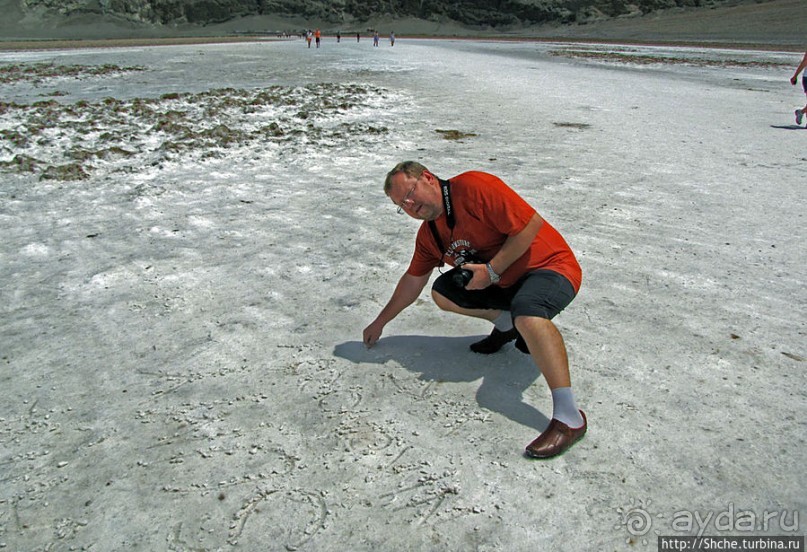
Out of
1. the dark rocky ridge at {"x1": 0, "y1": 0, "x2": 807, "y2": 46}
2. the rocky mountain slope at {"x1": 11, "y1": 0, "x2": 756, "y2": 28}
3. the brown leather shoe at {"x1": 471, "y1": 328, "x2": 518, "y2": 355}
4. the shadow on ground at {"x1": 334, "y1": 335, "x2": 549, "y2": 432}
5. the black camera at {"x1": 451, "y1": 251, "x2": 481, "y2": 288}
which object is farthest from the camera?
the rocky mountain slope at {"x1": 11, "y1": 0, "x2": 756, "y2": 28}

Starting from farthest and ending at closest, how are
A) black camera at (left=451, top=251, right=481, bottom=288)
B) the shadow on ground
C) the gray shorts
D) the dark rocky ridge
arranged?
the dark rocky ridge < the shadow on ground < black camera at (left=451, top=251, right=481, bottom=288) < the gray shorts

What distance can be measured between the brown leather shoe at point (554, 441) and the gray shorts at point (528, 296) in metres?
0.45

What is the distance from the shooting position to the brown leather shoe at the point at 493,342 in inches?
124

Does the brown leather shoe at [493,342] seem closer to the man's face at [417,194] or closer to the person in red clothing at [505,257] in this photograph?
the person in red clothing at [505,257]

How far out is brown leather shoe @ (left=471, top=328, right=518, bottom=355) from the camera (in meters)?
3.14

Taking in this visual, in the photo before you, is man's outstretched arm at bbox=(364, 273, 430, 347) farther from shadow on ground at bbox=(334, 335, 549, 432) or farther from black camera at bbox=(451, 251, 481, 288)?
black camera at bbox=(451, 251, 481, 288)

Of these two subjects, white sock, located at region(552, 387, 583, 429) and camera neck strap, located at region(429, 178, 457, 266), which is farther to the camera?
camera neck strap, located at region(429, 178, 457, 266)

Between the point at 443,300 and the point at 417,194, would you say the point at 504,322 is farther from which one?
the point at 417,194

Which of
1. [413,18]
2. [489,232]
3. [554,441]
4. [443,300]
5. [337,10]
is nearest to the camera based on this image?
[554,441]

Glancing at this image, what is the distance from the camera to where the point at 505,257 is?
2559 millimetres

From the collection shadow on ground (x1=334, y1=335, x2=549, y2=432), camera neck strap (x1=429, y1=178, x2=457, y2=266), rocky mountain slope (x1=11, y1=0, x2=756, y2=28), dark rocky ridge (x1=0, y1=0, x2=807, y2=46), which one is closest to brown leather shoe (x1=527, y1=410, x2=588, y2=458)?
shadow on ground (x1=334, y1=335, x2=549, y2=432)

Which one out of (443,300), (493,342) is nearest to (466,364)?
(493,342)

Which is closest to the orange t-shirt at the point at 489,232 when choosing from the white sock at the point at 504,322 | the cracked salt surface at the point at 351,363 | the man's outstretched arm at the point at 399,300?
the man's outstretched arm at the point at 399,300

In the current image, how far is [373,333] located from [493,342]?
25.3 inches
